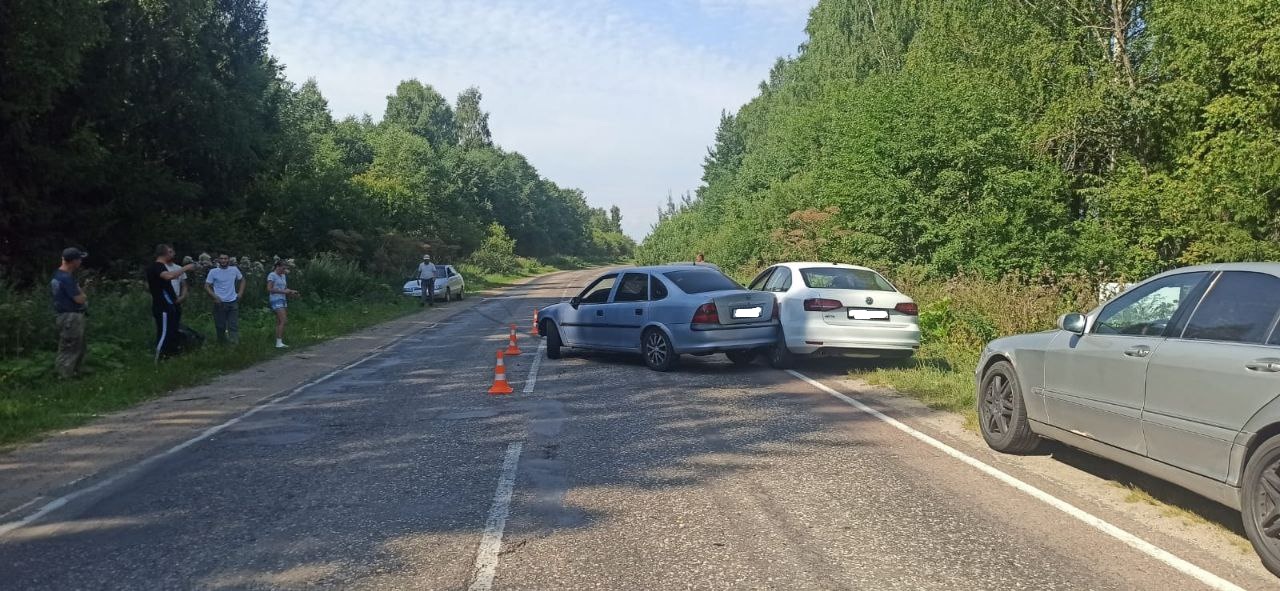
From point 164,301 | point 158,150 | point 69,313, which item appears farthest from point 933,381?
point 158,150

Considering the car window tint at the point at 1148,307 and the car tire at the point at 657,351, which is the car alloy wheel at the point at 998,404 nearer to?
the car window tint at the point at 1148,307

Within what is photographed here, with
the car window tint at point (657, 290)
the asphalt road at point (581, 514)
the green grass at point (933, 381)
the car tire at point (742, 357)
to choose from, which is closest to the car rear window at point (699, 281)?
the car window tint at point (657, 290)

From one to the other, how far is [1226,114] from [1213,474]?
2159 cm

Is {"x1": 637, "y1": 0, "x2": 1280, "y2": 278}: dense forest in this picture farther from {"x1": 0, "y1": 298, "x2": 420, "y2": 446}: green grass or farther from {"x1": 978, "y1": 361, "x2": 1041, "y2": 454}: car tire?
{"x1": 0, "y1": 298, "x2": 420, "y2": 446}: green grass

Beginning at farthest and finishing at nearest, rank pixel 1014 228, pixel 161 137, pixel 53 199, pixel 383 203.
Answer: pixel 383 203, pixel 161 137, pixel 53 199, pixel 1014 228

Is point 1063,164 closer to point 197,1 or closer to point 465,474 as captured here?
point 465,474

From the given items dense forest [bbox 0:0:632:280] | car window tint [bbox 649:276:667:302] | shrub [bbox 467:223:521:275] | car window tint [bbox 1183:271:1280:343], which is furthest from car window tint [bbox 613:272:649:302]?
shrub [bbox 467:223:521:275]

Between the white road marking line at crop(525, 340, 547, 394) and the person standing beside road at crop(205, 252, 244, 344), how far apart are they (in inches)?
211

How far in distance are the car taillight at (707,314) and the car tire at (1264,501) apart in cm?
769

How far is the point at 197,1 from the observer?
86.4 feet

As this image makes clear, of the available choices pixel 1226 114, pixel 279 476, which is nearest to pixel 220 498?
pixel 279 476

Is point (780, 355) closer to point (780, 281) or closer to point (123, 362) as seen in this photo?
point (780, 281)

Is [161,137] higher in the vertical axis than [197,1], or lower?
lower

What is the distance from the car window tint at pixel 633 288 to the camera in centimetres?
1299
